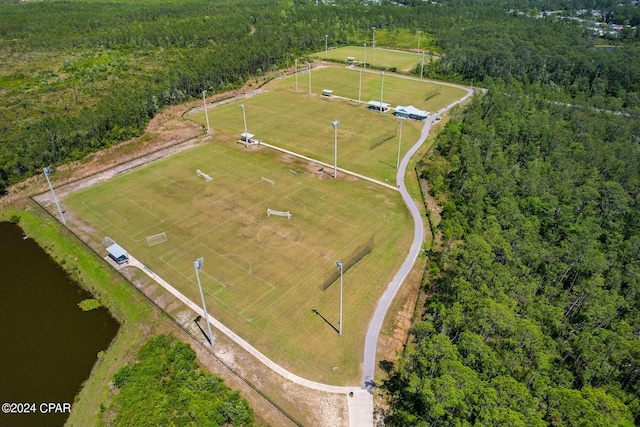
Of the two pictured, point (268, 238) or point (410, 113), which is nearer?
point (268, 238)

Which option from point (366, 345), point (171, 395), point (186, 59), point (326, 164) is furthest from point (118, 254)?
point (186, 59)

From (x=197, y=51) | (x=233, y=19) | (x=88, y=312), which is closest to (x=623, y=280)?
(x=88, y=312)

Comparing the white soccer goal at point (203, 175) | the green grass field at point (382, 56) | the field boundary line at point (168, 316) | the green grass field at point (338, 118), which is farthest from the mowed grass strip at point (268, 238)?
the green grass field at point (382, 56)

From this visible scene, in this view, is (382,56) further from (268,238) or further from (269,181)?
(268,238)

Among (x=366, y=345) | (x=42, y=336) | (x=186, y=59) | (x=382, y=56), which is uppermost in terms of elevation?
(x=186, y=59)

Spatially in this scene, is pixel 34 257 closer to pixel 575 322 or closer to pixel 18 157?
pixel 18 157

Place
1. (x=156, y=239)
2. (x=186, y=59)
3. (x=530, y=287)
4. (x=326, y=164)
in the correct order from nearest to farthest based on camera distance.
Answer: (x=530, y=287)
(x=156, y=239)
(x=326, y=164)
(x=186, y=59)
